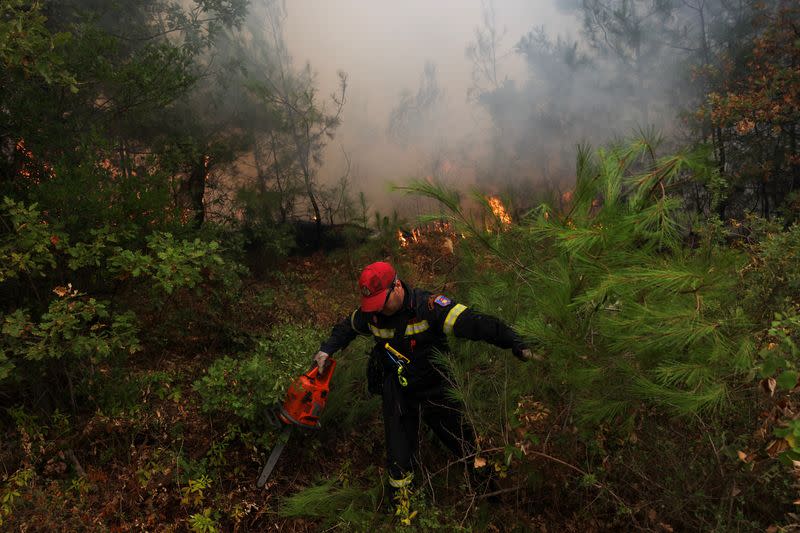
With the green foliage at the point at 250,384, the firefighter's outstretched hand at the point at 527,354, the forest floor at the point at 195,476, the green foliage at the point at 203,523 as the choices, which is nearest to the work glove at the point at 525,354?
the firefighter's outstretched hand at the point at 527,354

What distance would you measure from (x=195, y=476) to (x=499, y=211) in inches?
109

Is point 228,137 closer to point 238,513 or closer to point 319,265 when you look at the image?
point 319,265

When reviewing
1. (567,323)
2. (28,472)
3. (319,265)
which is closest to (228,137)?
(319,265)

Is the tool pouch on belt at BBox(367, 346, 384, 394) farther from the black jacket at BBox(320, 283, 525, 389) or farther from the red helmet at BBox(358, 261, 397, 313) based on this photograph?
the red helmet at BBox(358, 261, 397, 313)

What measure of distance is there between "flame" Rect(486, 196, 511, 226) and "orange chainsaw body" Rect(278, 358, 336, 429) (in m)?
1.47

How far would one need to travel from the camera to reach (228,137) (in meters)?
10.2

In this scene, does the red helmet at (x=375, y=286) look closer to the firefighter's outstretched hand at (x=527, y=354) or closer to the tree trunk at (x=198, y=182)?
the firefighter's outstretched hand at (x=527, y=354)

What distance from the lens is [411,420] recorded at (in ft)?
10.3

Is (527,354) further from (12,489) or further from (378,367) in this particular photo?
(12,489)

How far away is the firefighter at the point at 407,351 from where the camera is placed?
2.89 metres

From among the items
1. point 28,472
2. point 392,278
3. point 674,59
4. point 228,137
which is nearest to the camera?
point 392,278

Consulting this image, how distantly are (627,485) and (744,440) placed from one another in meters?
0.74

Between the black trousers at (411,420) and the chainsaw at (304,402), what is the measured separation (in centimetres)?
46

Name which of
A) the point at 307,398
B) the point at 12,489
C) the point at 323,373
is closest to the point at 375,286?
the point at 323,373
